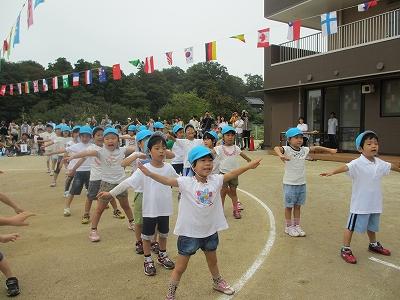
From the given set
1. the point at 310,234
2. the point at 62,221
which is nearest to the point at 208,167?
the point at 310,234

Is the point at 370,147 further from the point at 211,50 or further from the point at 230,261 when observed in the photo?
the point at 211,50

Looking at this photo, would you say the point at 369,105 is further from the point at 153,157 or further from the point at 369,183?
the point at 153,157

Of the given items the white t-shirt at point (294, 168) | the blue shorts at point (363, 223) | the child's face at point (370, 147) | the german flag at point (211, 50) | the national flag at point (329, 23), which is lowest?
the blue shorts at point (363, 223)

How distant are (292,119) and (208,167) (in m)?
16.3

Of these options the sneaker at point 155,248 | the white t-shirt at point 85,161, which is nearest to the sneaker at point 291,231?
the sneaker at point 155,248

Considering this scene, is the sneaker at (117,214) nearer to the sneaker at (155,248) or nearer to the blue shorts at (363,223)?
the sneaker at (155,248)

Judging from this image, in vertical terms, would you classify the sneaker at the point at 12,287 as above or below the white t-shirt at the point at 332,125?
below

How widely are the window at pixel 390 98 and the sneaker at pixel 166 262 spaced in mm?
12916

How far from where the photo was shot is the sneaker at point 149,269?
4457 mm

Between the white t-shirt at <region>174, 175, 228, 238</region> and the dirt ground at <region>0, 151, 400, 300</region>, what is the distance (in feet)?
2.44

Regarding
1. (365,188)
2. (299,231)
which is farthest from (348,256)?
(299,231)

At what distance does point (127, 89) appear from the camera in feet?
168

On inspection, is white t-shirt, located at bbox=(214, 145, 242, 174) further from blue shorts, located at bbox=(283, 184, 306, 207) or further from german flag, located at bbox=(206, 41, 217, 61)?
german flag, located at bbox=(206, 41, 217, 61)

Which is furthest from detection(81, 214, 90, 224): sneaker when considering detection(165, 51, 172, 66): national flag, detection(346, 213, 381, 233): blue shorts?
detection(165, 51, 172, 66): national flag
